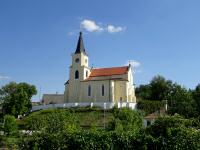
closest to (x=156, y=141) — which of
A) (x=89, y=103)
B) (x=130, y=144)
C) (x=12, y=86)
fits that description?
(x=130, y=144)

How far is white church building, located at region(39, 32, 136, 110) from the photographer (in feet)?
283

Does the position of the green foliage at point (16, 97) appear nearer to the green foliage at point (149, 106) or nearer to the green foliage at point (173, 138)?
the green foliage at point (149, 106)

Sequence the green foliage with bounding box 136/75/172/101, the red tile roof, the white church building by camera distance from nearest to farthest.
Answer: the white church building
the red tile roof
the green foliage with bounding box 136/75/172/101

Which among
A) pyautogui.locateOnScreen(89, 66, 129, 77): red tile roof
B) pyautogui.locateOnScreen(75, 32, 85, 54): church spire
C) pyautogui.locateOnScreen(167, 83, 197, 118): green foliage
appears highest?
pyautogui.locateOnScreen(75, 32, 85, 54): church spire

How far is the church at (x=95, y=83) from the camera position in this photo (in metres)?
86.5

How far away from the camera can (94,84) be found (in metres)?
88.1

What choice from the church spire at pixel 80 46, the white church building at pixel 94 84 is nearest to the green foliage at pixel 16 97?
the white church building at pixel 94 84

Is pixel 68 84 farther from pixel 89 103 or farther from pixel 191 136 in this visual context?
pixel 191 136

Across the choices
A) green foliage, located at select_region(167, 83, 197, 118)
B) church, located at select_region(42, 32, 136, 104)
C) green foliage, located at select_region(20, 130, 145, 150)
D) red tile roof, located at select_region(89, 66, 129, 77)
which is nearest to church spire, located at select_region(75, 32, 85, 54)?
church, located at select_region(42, 32, 136, 104)

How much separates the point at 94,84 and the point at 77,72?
5.91 m

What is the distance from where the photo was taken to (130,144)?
31.8 metres

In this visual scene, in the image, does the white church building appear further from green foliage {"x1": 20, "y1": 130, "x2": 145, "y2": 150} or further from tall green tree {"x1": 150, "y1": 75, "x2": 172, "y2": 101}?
green foliage {"x1": 20, "y1": 130, "x2": 145, "y2": 150}

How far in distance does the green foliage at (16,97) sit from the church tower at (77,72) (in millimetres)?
8989

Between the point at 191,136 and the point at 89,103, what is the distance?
172 feet
